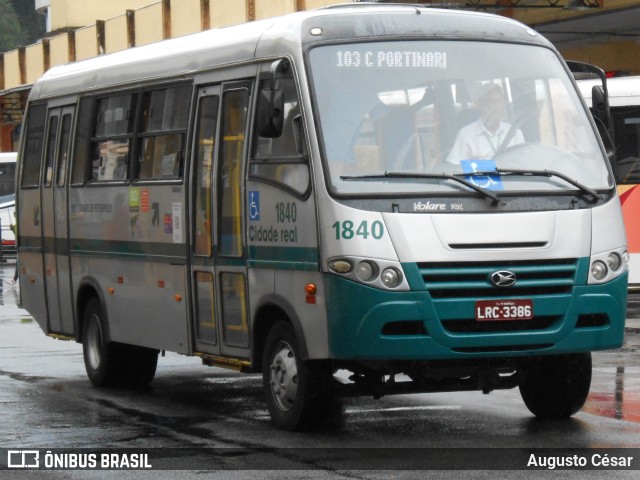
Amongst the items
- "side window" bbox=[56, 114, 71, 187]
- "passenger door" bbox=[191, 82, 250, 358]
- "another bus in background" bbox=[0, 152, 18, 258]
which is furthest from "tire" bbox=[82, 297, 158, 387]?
"another bus in background" bbox=[0, 152, 18, 258]

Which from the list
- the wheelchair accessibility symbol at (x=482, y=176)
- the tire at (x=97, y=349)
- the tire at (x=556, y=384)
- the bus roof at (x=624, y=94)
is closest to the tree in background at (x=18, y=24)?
the bus roof at (x=624, y=94)

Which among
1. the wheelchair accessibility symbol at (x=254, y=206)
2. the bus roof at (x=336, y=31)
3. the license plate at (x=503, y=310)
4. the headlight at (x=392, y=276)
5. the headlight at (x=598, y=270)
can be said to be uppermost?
the bus roof at (x=336, y=31)

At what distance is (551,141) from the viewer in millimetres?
10711

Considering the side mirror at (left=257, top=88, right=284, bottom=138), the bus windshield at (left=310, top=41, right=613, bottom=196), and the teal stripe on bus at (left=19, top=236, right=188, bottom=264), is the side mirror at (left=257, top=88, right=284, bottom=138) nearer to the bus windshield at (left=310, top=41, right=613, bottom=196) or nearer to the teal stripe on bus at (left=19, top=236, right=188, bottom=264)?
the bus windshield at (left=310, top=41, right=613, bottom=196)

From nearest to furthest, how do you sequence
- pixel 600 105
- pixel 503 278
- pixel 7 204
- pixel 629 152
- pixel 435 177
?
1. pixel 503 278
2. pixel 435 177
3. pixel 600 105
4. pixel 629 152
5. pixel 7 204

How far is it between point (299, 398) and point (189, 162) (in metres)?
2.40

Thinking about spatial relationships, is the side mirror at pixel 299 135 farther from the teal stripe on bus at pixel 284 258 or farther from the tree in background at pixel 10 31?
the tree in background at pixel 10 31

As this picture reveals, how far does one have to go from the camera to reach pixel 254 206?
11023 mm

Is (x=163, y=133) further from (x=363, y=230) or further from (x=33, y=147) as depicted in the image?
(x=33, y=147)

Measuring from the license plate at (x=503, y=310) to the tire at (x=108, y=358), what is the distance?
4792 mm

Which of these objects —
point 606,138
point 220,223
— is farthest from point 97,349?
point 606,138

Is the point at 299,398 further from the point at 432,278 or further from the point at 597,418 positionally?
the point at 597,418

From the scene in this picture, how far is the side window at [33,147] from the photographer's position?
1565 centimetres

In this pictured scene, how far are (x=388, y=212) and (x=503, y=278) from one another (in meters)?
0.82
